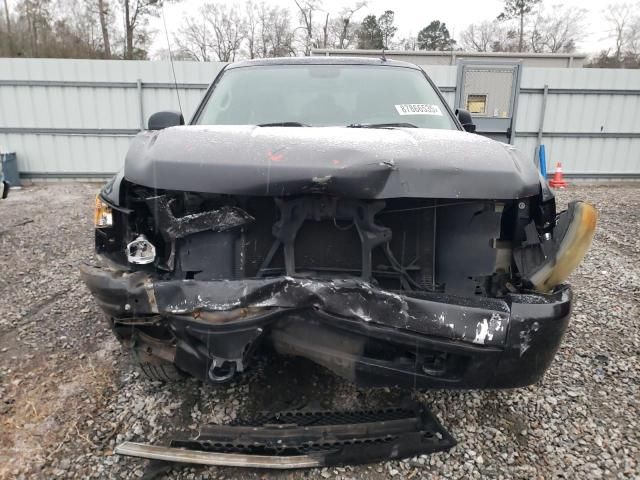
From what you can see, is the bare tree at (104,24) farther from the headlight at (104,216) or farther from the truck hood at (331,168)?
the truck hood at (331,168)

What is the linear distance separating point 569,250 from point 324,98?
6.19 feet

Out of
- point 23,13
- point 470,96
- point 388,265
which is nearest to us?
point 388,265

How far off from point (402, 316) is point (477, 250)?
65 cm

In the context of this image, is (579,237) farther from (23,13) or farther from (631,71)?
(23,13)

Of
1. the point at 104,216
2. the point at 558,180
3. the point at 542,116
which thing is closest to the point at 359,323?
the point at 104,216

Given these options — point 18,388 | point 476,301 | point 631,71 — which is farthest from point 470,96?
point 18,388

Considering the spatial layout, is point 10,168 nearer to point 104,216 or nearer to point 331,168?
point 104,216

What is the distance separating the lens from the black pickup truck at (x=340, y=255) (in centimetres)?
173

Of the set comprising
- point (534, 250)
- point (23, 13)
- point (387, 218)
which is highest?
point (23, 13)

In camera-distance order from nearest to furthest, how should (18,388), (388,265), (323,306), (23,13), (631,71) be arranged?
1. (323,306)
2. (388,265)
3. (18,388)
4. (631,71)
5. (23,13)

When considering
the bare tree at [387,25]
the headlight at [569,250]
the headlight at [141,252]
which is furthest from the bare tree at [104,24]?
the headlight at [569,250]

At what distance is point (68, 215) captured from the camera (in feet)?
22.7

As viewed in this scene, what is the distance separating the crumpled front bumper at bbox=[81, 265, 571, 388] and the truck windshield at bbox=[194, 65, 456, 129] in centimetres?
141

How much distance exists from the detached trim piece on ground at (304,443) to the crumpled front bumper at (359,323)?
0.38m
